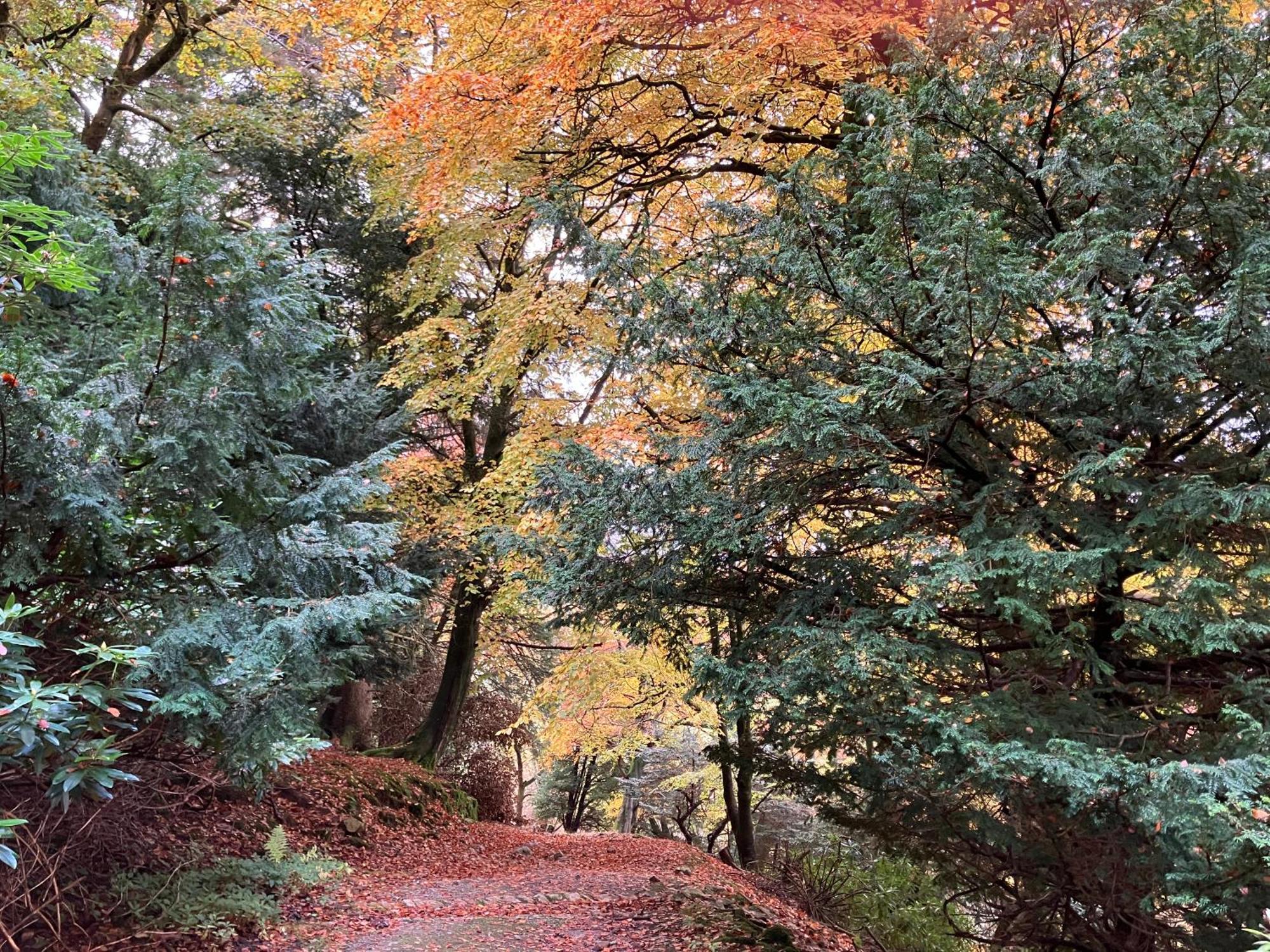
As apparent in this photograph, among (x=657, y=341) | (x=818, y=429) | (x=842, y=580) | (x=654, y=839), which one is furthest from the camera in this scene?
(x=654, y=839)

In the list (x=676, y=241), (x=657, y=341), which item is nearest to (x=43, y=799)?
(x=657, y=341)

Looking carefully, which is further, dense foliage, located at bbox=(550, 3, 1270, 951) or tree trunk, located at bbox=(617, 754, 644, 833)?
tree trunk, located at bbox=(617, 754, 644, 833)

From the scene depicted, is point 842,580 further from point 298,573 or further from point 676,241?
point 676,241

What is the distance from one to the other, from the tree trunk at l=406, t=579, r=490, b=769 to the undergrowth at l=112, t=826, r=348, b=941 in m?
5.42

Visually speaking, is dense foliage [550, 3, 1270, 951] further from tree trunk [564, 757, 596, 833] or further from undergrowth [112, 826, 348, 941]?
tree trunk [564, 757, 596, 833]

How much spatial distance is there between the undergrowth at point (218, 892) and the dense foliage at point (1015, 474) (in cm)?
297

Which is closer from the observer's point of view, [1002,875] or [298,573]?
[1002,875]

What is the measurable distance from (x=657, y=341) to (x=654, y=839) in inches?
440

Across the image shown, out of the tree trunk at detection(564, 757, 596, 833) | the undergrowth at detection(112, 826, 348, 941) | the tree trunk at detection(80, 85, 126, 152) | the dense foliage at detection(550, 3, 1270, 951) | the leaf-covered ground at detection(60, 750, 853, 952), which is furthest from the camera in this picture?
the tree trunk at detection(564, 757, 596, 833)

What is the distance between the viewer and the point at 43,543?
11.6 ft

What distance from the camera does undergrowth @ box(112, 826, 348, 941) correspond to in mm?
4125

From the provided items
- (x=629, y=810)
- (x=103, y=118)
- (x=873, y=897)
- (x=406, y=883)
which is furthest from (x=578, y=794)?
(x=103, y=118)

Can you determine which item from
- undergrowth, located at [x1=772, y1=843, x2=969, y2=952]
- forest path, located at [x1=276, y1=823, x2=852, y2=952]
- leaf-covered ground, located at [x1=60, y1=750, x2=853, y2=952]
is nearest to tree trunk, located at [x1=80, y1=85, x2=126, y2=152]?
leaf-covered ground, located at [x1=60, y1=750, x2=853, y2=952]

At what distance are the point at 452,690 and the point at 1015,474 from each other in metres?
9.41
